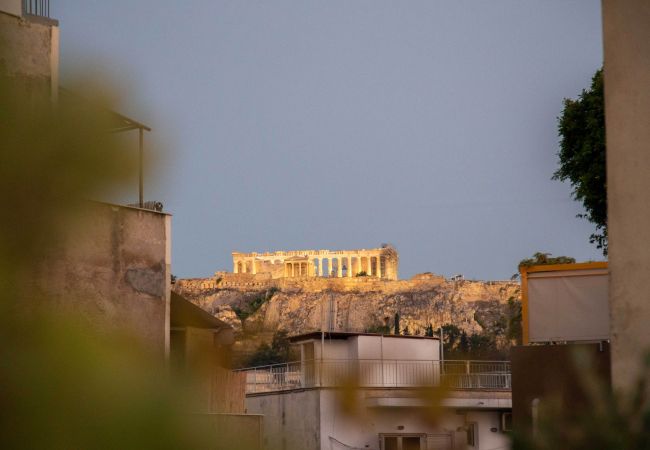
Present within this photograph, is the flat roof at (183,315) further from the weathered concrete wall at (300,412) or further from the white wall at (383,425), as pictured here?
the weathered concrete wall at (300,412)

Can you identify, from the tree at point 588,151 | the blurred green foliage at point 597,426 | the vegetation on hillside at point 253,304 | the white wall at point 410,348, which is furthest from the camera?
the vegetation on hillside at point 253,304

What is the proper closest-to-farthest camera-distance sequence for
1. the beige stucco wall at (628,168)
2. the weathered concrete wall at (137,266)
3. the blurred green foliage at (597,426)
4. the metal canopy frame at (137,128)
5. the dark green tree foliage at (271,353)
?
the metal canopy frame at (137,128)
the blurred green foliage at (597,426)
the beige stucco wall at (628,168)
the weathered concrete wall at (137,266)
the dark green tree foliage at (271,353)

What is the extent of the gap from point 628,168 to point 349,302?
336ft

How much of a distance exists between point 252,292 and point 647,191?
105 m

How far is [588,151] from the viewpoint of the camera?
22344 mm

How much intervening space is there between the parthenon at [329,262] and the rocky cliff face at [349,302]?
20.2m

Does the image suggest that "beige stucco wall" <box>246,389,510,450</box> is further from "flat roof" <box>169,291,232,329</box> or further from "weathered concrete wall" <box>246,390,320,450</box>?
"flat roof" <box>169,291,232,329</box>

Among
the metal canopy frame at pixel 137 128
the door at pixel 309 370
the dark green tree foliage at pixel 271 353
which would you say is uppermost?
the metal canopy frame at pixel 137 128

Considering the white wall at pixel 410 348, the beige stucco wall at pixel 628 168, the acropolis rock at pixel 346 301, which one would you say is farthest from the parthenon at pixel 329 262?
the beige stucco wall at pixel 628 168

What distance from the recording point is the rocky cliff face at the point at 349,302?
102 meters

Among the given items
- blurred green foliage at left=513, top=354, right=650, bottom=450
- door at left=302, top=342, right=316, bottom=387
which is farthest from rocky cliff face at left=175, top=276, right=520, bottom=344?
blurred green foliage at left=513, top=354, right=650, bottom=450

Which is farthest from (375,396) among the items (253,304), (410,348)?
(253,304)

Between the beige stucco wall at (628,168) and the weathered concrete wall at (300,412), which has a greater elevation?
the beige stucco wall at (628,168)

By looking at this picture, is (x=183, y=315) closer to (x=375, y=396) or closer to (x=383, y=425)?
(x=375, y=396)
